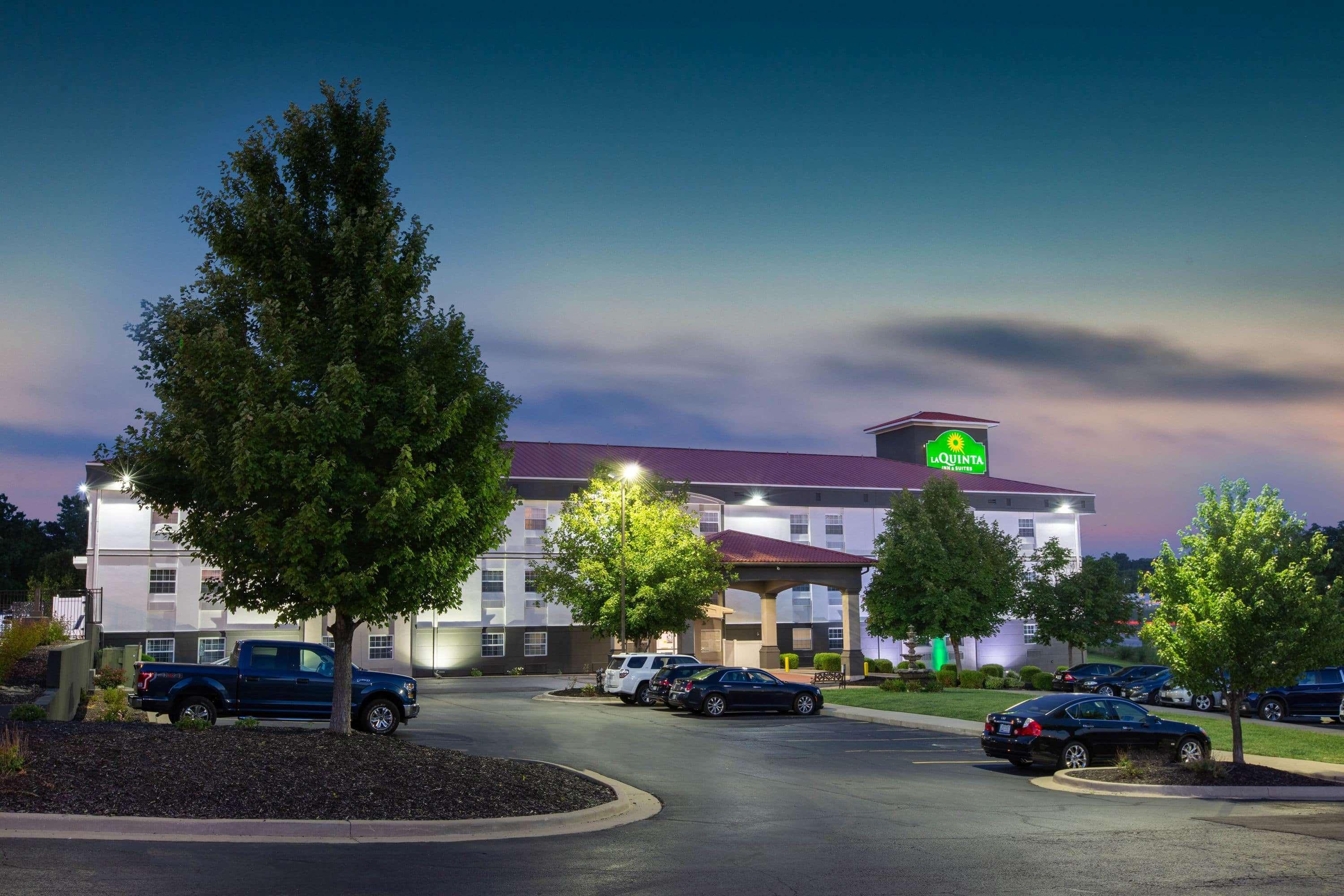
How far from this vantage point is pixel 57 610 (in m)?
45.9

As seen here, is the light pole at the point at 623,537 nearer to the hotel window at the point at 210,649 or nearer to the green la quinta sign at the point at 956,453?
the hotel window at the point at 210,649

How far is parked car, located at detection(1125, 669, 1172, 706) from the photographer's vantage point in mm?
40875

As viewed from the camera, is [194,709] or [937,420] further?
[937,420]

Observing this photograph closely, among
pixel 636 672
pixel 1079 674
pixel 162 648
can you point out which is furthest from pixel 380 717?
pixel 162 648

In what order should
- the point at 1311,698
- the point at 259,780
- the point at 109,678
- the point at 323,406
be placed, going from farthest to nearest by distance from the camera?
1. the point at 1311,698
2. the point at 109,678
3. the point at 323,406
4. the point at 259,780

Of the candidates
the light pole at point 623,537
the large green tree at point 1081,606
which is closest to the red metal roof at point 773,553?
the light pole at point 623,537

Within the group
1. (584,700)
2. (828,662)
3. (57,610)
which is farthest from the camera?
(828,662)

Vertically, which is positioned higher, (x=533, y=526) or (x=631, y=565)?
(x=533, y=526)

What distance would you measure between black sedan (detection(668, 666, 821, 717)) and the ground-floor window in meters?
33.8

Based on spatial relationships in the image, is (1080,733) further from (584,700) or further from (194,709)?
(584,700)

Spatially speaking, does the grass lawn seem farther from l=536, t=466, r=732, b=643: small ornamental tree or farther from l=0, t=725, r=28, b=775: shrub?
l=0, t=725, r=28, b=775: shrub

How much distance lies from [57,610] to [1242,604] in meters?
44.2

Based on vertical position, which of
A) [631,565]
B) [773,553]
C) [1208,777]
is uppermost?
[773,553]

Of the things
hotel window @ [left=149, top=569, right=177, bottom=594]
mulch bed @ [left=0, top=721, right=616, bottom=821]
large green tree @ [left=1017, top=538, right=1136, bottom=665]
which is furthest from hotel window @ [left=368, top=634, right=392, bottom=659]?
mulch bed @ [left=0, top=721, right=616, bottom=821]
